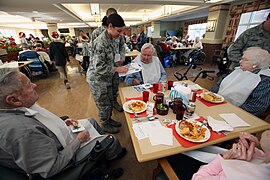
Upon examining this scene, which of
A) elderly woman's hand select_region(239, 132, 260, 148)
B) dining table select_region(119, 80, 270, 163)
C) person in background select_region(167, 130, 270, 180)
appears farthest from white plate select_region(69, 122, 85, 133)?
elderly woman's hand select_region(239, 132, 260, 148)

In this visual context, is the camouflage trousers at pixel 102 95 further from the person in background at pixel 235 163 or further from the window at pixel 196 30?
the window at pixel 196 30

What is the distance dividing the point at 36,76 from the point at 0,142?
545 centimetres

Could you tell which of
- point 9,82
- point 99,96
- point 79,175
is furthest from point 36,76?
point 79,175

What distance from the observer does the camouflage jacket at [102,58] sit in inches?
60.7

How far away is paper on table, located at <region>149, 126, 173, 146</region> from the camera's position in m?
0.89

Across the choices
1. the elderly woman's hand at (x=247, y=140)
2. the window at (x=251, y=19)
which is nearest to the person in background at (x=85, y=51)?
the elderly woman's hand at (x=247, y=140)

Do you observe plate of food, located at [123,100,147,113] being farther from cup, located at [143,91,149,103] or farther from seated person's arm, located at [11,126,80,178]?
seated person's arm, located at [11,126,80,178]

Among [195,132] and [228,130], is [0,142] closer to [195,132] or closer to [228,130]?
[195,132]

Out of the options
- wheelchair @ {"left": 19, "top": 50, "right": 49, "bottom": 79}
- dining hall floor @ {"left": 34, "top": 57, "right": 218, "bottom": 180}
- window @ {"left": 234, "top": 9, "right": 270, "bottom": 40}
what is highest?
window @ {"left": 234, "top": 9, "right": 270, "bottom": 40}

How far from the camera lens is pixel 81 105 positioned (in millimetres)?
2916

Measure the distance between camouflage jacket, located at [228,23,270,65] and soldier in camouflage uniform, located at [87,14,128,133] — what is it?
5.57 ft

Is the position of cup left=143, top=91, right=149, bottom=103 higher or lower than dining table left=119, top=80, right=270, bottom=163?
higher

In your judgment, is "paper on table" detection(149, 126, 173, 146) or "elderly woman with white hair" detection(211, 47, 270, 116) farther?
"elderly woman with white hair" detection(211, 47, 270, 116)

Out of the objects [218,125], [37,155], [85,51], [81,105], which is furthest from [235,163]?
[85,51]
